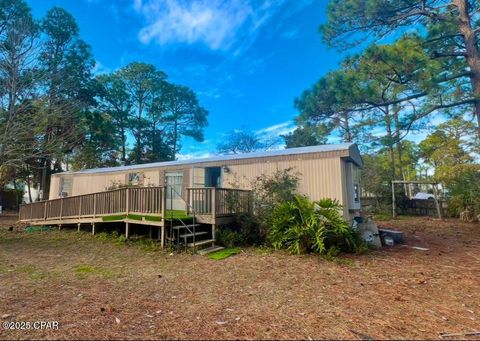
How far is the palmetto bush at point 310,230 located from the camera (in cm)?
661

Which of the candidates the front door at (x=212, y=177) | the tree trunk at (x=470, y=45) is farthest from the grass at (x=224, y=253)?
the tree trunk at (x=470, y=45)

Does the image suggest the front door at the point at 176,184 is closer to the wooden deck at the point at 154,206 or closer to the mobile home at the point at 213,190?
the mobile home at the point at 213,190

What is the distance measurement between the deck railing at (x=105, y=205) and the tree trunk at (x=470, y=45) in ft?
37.0

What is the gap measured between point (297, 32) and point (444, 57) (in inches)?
324

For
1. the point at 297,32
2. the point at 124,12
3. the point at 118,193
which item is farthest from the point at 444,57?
the point at 124,12

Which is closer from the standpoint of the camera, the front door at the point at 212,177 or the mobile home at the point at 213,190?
the mobile home at the point at 213,190

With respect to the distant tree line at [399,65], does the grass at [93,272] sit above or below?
below

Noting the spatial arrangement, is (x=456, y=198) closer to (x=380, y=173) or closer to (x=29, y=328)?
(x=380, y=173)

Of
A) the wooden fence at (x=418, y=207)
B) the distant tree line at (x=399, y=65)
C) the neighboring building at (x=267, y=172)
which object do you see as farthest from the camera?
the wooden fence at (x=418, y=207)

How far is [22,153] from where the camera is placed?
34.0ft

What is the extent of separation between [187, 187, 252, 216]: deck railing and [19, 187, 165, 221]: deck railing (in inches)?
41.8

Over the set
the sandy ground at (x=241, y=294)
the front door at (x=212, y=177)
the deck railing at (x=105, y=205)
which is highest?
the front door at (x=212, y=177)

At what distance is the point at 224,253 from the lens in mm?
6887

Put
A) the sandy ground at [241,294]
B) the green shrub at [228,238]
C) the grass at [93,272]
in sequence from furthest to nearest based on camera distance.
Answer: the green shrub at [228,238], the grass at [93,272], the sandy ground at [241,294]
